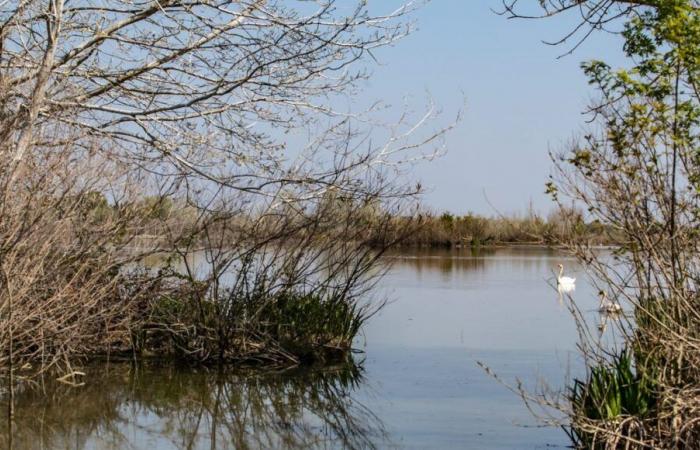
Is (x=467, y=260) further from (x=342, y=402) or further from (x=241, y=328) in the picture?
(x=342, y=402)

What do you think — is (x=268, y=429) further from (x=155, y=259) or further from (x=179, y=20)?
(x=179, y=20)

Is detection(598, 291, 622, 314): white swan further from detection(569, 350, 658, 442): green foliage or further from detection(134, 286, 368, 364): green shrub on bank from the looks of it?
detection(134, 286, 368, 364): green shrub on bank

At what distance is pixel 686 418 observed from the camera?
6.40m

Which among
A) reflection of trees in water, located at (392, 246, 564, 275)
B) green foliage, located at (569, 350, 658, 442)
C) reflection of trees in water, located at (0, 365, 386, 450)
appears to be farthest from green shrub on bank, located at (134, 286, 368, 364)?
reflection of trees in water, located at (392, 246, 564, 275)

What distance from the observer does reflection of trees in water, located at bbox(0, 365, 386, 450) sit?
8.41 meters

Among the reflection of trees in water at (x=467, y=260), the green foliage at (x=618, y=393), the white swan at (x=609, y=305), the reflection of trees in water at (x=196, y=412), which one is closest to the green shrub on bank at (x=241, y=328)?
the reflection of trees in water at (x=196, y=412)

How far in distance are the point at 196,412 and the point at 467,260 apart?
23462mm

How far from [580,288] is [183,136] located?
13.1 m

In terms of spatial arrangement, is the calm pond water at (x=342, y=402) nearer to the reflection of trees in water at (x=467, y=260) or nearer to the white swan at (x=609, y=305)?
the white swan at (x=609, y=305)

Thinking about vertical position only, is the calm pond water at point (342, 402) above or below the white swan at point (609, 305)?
below

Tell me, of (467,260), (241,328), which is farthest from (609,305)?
(467,260)

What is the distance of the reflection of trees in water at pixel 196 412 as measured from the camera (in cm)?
841

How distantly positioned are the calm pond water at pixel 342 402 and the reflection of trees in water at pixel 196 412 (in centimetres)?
1

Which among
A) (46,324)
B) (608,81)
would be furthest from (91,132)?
(608,81)
